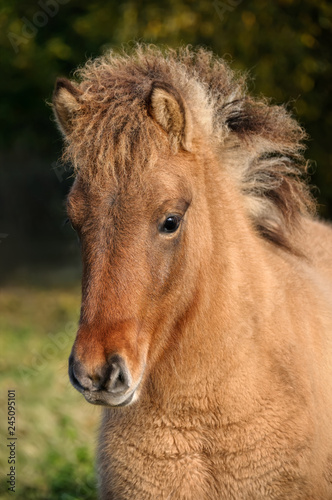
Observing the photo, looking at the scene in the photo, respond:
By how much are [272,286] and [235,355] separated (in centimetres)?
52

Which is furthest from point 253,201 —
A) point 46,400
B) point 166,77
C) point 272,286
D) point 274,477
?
point 46,400

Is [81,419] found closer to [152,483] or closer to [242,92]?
[152,483]

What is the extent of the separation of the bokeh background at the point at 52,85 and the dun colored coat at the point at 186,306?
2768 millimetres

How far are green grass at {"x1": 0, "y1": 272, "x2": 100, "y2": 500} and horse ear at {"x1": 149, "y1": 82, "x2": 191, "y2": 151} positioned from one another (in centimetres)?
149

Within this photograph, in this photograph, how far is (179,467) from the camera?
371cm

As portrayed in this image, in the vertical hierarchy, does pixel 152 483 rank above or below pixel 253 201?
below

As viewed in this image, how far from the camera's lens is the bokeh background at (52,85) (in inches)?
288

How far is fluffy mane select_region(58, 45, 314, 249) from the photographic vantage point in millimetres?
3557

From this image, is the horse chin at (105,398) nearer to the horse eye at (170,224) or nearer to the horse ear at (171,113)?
the horse eye at (170,224)

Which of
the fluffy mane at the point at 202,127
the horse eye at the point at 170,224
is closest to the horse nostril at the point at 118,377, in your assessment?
the horse eye at the point at 170,224

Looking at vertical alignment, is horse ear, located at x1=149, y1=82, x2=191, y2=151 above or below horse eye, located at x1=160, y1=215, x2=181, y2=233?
above

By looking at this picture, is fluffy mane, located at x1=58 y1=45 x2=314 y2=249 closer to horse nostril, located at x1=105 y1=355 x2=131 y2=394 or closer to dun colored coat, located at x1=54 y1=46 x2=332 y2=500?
dun colored coat, located at x1=54 y1=46 x2=332 y2=500

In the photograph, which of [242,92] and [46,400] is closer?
[242,92]

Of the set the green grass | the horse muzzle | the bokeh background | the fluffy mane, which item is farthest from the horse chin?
the bokeh background
